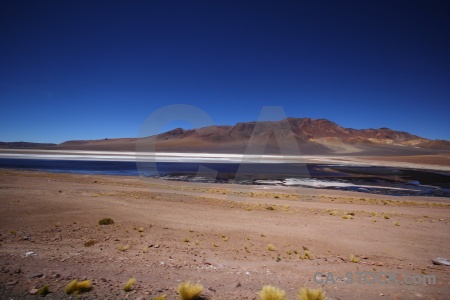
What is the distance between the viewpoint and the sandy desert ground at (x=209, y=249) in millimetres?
5367

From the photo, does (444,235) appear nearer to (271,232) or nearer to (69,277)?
(271,232)

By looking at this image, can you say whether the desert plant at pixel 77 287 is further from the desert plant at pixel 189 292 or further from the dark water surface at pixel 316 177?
the dark water surface at pixel 316 177

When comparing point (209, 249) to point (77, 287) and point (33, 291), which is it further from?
point (33, 291)

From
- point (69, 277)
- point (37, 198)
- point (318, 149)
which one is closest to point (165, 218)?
point (69, 277)

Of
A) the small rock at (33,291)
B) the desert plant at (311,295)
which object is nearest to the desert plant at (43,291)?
the small rock at (33,291)

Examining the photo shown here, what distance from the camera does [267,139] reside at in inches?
7259

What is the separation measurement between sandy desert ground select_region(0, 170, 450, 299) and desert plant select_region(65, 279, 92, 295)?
138 millimetres

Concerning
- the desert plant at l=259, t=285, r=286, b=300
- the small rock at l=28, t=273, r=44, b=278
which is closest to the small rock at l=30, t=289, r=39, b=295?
the small rock at l=28, t=273, r=44, b=278

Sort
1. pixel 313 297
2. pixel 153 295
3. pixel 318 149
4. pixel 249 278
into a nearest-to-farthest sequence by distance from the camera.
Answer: pixel 313 297, pixel 153 295, pixel 249 278, pixel 318 149

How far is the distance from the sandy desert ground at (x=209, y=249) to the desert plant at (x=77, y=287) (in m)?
0.14

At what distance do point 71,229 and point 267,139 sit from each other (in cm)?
17903

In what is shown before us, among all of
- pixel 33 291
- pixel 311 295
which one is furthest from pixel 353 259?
pixel 33 291

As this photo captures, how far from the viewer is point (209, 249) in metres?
7.79

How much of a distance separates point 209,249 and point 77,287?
3.69m
